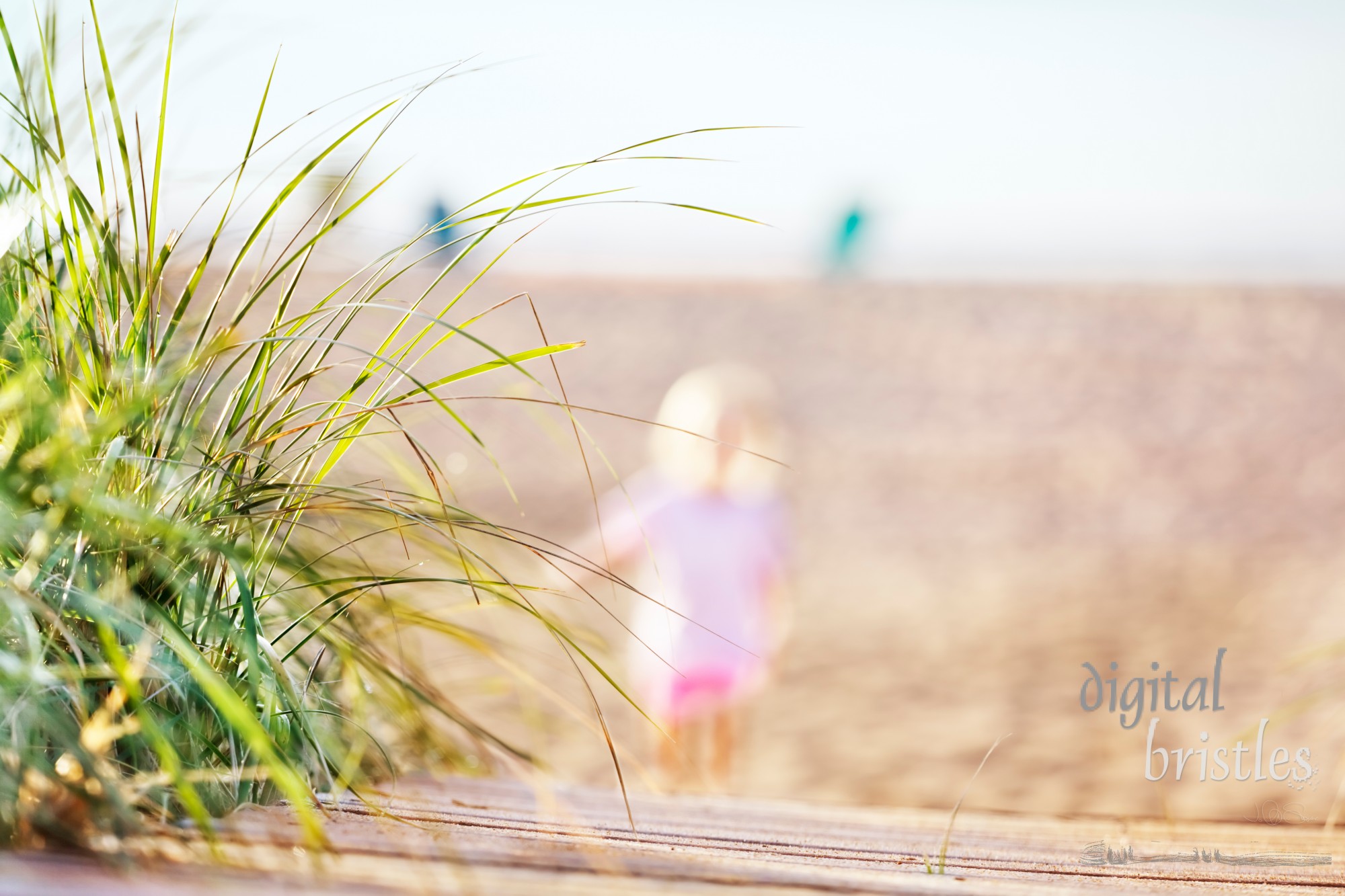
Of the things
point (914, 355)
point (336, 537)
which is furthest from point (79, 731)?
point (914, 355)

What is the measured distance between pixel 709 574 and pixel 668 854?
2.45 m

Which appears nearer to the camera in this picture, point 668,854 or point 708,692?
point 668,854

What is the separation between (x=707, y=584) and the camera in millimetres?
3418

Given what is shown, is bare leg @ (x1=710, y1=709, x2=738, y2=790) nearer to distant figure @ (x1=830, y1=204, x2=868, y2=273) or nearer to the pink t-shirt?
the pink t-shirt

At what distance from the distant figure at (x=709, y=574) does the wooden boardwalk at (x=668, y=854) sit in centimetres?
184

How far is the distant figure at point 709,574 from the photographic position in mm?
3332

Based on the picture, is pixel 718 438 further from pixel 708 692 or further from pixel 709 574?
pixel 708 692

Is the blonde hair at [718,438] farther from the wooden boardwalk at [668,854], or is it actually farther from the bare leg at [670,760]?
the wooden boardwalk at [668,854]

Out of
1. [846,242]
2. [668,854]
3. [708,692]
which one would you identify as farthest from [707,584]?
[846,242]
